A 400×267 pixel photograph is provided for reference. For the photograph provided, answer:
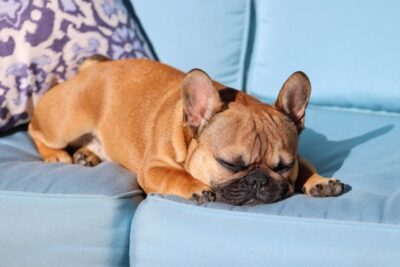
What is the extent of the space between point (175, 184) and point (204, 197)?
0.13 metres

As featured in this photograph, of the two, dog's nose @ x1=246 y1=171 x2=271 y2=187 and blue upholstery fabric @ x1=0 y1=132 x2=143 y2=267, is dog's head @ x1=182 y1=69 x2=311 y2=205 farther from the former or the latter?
blue upholstery fabric @ x1=0 y1=132 x2=143 y2=267

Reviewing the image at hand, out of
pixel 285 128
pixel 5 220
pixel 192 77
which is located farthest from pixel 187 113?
pixel 5 220

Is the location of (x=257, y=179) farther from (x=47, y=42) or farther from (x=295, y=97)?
(x=47, y=42)

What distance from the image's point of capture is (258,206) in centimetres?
159

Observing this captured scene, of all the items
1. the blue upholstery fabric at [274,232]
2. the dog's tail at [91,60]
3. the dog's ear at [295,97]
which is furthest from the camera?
the dog's tail at [91,60]

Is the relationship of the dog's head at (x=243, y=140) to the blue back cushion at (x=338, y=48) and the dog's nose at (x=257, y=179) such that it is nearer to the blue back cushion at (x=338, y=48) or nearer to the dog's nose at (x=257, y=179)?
the dog's nose at (x=257, y=179)

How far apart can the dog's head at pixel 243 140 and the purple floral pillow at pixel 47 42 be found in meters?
0.81

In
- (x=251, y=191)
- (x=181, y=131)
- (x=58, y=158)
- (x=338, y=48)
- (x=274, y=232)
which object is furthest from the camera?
(x=338, y=48)

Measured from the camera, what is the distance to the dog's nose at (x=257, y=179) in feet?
5.27

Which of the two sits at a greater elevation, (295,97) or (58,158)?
(295,97)

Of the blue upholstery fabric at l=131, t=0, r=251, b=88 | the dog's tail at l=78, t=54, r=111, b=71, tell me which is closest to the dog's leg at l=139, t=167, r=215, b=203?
the dog's tail at l=78, t=54, r=111, b=71

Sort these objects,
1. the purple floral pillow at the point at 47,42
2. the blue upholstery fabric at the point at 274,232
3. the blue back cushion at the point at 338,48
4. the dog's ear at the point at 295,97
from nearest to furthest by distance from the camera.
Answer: the blue upholstery fabric at the point at 274,232
the dog's ear at the point at 295,97
the purple floral pillow at the point at 47,42
the blue back cushion at the point at 338,48

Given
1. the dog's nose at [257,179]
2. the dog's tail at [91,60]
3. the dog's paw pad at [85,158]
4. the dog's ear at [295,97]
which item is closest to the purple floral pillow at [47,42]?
the dog's tail at [91,60]

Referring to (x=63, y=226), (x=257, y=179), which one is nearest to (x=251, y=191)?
(x=257, y=179)
